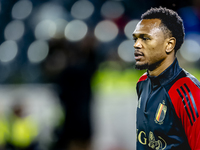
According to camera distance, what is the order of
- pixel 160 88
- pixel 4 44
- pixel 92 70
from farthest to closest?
1. pixel 4 44
2. pixel 92 70
3. pixel 160 88

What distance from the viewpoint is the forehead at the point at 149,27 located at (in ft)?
3.99

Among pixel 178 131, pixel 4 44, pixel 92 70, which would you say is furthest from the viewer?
pixel 4 44

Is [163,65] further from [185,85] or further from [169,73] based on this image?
[185,85]

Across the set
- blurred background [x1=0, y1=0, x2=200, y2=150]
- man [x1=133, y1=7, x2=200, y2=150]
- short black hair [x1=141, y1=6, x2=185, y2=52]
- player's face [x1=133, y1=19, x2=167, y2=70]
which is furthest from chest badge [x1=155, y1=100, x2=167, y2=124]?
blurred background [x1=0, y1=0, x2=200, y2=150]

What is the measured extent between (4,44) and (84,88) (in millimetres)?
2038

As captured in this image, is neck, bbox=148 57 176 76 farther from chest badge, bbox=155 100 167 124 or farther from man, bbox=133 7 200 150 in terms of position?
chest badge, bbox=155 100 167 124

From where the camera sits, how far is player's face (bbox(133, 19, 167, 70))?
1221 millimetres

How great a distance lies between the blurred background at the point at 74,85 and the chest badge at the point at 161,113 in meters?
2.11

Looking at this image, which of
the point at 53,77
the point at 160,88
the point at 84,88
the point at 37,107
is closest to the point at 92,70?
the point at 84,88

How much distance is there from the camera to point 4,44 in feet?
14.4

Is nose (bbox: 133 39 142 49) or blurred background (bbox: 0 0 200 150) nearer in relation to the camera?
nose (bbox: 133 39 142 49)

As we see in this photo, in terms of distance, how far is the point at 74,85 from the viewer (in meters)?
3.54

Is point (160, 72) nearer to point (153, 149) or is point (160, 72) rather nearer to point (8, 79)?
point (153, 149)

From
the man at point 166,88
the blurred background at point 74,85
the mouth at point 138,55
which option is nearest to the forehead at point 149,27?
the man at point 166,88
